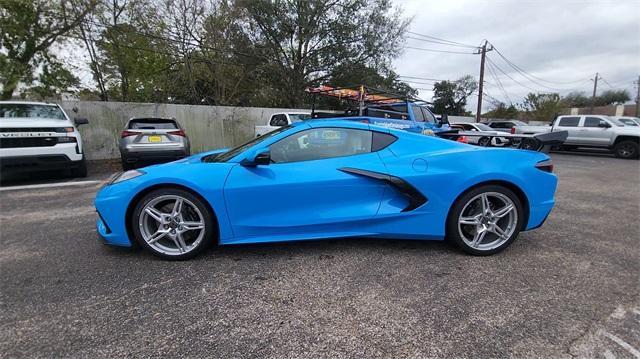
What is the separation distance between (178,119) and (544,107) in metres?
48.3

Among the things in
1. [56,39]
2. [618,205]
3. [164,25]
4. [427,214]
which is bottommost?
[618,205]

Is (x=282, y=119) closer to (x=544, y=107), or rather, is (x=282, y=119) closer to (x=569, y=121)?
(x=569, y=121)

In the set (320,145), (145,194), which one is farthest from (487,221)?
(145,194)

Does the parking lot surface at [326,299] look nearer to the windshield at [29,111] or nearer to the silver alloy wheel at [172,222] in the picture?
the silver alloy wheel at [172,222]

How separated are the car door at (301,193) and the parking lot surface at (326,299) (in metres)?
0.34

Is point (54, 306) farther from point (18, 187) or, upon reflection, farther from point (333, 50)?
point (333, 50)

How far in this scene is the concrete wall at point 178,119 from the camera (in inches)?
412

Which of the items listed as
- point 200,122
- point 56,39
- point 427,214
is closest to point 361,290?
point 427,214

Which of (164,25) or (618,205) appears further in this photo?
(164,25)

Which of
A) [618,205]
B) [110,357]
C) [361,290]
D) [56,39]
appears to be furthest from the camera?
[56,39]

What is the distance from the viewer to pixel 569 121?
1396cm

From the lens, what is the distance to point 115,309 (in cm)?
220

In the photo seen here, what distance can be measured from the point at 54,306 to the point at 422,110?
338 inches

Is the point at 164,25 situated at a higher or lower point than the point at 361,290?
higher
